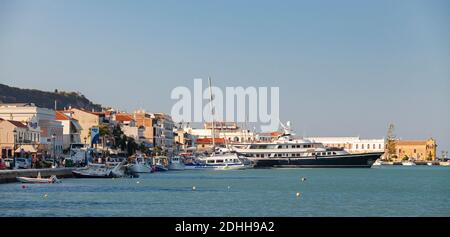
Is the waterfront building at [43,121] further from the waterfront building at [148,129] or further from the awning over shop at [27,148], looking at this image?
the waterfront building at [148,129]

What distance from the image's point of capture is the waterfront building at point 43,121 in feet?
372

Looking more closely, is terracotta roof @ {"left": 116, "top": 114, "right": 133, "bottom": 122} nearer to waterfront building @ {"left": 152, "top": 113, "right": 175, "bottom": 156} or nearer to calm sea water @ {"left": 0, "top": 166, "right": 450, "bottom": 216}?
waterfront building @ {"left": 152, "top": 113, "right": 175, "bottom": 156}

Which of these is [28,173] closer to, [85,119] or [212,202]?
[212,202]

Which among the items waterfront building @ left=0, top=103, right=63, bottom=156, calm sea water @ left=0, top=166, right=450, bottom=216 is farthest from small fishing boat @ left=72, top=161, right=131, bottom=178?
calm sea water @ left=0, top=166, right=450, bottom=216

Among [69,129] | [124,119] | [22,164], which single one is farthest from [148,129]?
[22,164]

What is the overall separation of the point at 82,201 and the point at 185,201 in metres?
5.75

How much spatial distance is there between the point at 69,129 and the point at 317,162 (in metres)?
39.2

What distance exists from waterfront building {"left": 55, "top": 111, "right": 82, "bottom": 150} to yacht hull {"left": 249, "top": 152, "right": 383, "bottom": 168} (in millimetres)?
30939

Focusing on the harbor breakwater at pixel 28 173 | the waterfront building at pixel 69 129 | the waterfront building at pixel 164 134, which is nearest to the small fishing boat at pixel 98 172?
the harbor breakwater at pixel 28 173

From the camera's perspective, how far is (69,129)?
128375 mm

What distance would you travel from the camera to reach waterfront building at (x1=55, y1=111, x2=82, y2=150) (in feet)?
415

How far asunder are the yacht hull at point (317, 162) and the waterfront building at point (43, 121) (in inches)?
1554

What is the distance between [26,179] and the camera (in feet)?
234
